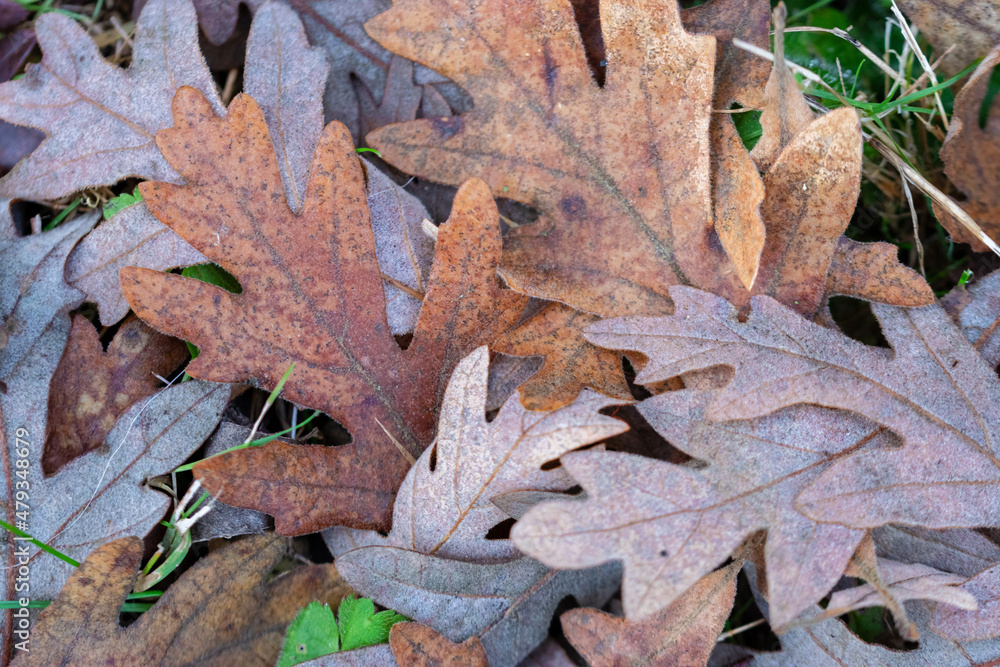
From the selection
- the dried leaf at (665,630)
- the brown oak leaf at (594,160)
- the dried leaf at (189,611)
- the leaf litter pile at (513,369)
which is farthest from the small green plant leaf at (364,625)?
the brown oak leaf at (594,160)

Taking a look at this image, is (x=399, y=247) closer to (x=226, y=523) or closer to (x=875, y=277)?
(x=226, y=523)

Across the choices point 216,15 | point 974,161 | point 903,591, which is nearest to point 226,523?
point 216,15

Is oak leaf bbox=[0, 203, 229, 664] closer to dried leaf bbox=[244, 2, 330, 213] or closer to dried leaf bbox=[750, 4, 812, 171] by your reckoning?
Result: dried leaf bbox=[244, 2, 330, 213]

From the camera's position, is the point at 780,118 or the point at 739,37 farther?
the point at 739,37

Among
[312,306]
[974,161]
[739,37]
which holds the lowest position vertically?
[312,306]

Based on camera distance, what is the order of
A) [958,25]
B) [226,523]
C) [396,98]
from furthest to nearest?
[396,98], [958,25], [226,523]

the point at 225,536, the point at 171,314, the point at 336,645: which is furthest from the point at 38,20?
the point at 336,645
